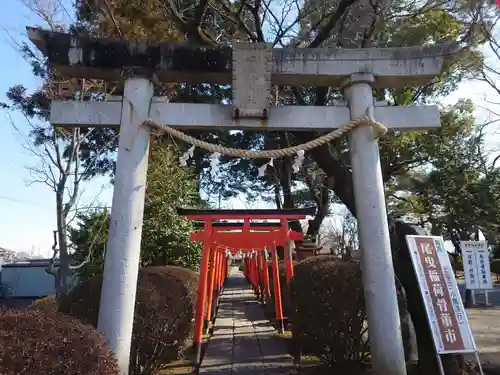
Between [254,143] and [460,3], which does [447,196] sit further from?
[460,3]

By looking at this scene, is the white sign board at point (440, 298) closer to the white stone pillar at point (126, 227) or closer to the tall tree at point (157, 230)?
the white stone pillar at point (126, 227)

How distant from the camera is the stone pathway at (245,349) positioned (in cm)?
664

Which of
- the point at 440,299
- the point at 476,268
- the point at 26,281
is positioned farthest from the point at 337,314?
the point at 26,281

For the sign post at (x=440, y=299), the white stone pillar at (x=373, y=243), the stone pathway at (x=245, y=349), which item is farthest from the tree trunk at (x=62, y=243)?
the sign post at (x=440, y=299)

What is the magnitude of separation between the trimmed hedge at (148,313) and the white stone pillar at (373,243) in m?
2.66

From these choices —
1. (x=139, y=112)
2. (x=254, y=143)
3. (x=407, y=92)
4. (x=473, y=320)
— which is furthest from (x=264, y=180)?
(x=139, y=112)

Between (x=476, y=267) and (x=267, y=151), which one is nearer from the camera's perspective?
(x=267, y=151)

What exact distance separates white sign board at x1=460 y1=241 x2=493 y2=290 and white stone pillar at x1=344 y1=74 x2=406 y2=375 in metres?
11.8

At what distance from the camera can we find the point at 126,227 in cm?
475

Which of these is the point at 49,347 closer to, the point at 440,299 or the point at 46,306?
the point at 46,306

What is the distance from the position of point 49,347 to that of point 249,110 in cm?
327

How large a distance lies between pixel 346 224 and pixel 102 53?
36999 millimetres

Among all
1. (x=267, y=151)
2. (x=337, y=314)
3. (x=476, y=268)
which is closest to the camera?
(x=267, y=151)

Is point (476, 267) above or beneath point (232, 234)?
beneath
